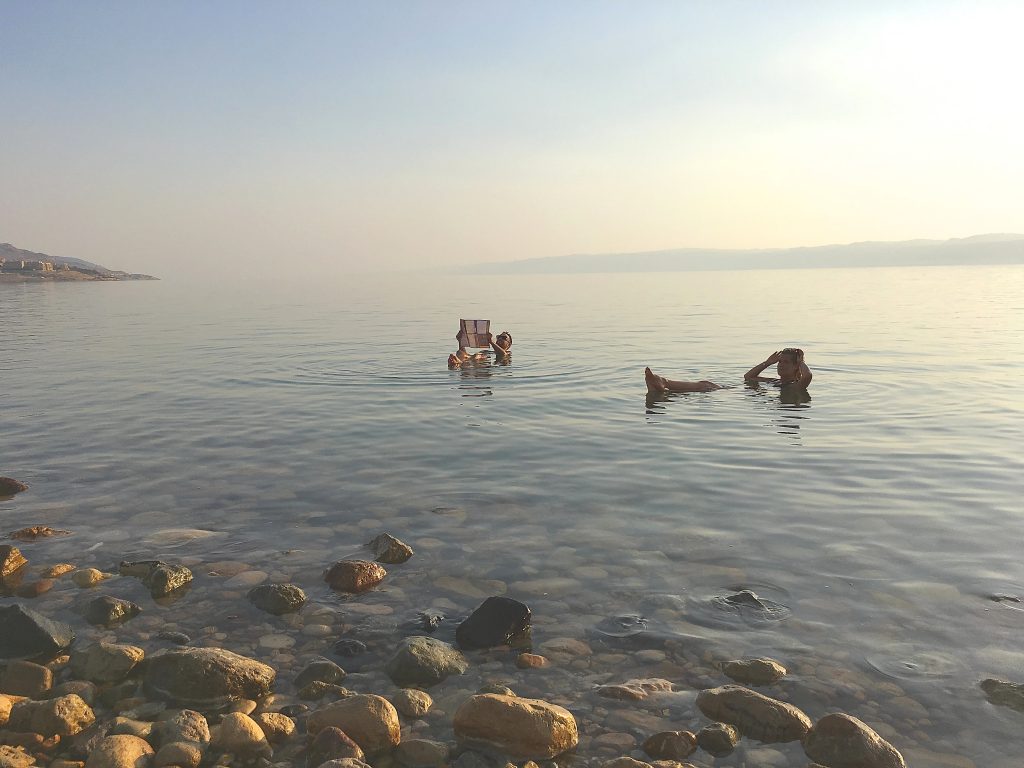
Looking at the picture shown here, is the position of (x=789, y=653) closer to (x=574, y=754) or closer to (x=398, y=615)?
(x=574, y=754)

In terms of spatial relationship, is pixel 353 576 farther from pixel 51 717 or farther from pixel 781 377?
pixel 781 377

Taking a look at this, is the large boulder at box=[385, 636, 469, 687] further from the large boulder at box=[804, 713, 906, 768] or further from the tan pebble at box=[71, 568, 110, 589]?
the tan pebble at box=[71, 568, 110, 589]

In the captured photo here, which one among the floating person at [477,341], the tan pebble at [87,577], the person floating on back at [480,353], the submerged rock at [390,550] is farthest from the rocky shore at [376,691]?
the floating person at [477,341]

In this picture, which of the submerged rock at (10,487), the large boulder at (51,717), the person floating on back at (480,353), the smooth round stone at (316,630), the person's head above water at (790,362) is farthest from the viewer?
the person floating on back at (480,353)

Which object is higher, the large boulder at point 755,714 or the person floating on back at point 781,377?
the person floating on back at point 781,377

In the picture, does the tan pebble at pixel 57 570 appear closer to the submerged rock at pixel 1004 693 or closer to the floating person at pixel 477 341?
the submerged rock at pixel 1004 693

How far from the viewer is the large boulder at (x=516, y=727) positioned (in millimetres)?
4730

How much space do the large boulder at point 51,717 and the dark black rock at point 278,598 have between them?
6.27ft

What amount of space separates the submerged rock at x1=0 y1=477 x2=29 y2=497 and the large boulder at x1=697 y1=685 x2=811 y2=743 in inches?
396

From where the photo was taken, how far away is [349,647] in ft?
20.2

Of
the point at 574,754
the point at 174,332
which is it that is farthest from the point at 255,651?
the point at 174,332

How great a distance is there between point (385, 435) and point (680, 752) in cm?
1062

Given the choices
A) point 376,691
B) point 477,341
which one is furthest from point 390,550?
point 477,341

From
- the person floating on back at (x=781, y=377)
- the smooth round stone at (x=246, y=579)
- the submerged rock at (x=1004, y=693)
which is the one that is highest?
the person floating on back at (x=781, y=377)
